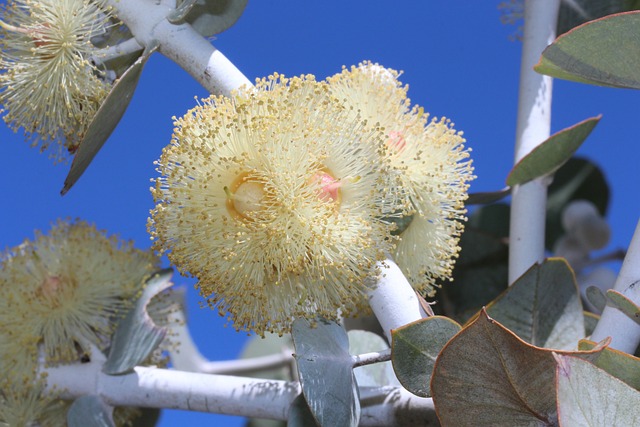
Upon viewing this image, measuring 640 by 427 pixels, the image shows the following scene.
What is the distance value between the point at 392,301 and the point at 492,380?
0.65ft

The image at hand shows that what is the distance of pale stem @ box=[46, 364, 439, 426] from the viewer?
3.00ft

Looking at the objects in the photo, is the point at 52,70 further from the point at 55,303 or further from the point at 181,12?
the point at 55,303

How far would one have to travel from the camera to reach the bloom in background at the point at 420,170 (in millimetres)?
955

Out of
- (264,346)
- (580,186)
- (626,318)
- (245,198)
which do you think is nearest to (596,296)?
(626,318)

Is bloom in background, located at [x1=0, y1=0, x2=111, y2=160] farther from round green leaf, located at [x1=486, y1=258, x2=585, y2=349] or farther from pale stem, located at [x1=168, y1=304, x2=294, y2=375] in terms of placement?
pale stem, located at [x1=168, y1=304, x2=294, y2=375]

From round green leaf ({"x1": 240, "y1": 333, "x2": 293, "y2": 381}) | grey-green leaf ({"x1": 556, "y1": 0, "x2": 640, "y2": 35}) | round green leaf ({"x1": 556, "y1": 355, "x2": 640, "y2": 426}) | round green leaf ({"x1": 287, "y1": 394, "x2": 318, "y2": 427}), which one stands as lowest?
round green leaf ({"x1": 556, "y1": 355, "x2": 640, "y2": 426})

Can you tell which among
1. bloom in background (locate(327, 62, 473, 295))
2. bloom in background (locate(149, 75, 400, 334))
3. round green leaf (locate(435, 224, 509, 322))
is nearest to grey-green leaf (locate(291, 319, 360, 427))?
bloom in background (locate(149, 75, 400, 334))

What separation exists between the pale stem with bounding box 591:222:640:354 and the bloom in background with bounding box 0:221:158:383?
2.13ft

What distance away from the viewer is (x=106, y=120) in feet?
3.04

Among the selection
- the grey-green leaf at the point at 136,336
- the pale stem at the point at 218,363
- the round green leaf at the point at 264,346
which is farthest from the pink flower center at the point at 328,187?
the round green leaf at the point at 264,346

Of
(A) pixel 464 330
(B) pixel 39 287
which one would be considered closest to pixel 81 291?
(B) pixel 39 287

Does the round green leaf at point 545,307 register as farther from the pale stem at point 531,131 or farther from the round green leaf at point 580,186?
the round green leaf at point 580,186

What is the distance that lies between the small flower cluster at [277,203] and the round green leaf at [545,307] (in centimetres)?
16

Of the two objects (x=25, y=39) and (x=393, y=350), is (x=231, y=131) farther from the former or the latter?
(x=25, y=39)
